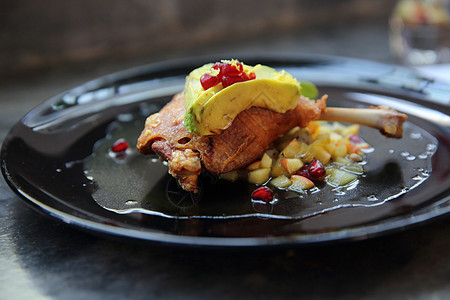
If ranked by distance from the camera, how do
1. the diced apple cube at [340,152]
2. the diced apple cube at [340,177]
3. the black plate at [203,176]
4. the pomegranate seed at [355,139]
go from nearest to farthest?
the black plate at [203,176] < the diced apple cube at [340,177] < the diced apple cube at [340,152] < the pomegranate seed at [355,139]

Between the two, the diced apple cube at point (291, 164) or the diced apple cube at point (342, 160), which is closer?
the diced apple cube at point (291, 164)

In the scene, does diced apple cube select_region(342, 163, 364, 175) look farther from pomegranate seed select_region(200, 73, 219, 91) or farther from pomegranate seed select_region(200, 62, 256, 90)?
pomegranate seed select_region(200, 73, 219, 91)

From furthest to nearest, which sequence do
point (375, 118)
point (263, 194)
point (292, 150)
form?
point (375, 118), point (292, 150), point (263, 194)

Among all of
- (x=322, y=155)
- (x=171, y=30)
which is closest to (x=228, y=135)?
(x=322, y=155)

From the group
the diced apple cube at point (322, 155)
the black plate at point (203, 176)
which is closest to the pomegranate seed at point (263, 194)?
the black plate at point (203, 176)

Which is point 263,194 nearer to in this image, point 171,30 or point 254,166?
point 254,166

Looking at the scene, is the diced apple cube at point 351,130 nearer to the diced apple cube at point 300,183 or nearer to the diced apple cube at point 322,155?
the diced apple cube at point 322,155
